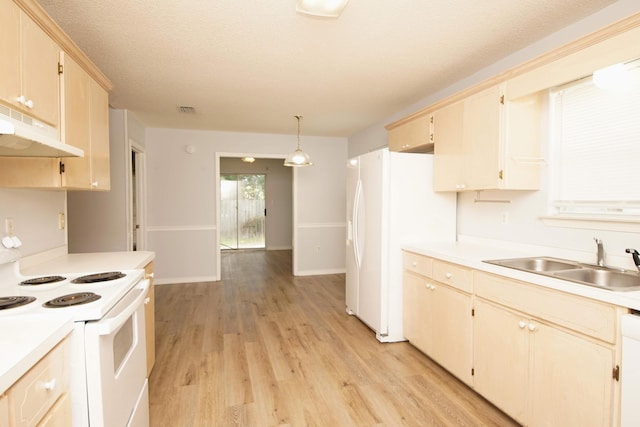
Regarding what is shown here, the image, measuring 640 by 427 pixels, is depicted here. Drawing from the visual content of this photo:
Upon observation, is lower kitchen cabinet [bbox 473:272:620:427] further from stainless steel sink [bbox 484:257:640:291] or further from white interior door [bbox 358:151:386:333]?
white interior door [bbox 358:151:386:333]

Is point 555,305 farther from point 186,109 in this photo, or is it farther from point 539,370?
point 186,109

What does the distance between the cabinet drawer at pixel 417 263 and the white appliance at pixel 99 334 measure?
2.09m

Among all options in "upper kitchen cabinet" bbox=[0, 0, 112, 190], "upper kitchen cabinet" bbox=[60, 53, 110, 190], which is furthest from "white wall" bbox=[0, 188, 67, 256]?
"upper kitchen cabinet" bbox=[60, 53, 110, 190]

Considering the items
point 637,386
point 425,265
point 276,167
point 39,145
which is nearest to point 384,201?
point 425,265

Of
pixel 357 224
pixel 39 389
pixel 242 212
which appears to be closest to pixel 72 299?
pixel 39 389

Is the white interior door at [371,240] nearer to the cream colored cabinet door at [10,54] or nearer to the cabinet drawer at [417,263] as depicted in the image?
the cabinet drawer at [417,263]

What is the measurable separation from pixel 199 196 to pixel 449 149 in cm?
409

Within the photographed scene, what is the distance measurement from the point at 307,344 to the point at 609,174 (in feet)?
8.68

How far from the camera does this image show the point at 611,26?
169 centimetres

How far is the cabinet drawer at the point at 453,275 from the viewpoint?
2332mm

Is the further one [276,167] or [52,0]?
[276,167]

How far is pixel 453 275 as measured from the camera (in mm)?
2480

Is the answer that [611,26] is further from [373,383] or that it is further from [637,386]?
[373,383]

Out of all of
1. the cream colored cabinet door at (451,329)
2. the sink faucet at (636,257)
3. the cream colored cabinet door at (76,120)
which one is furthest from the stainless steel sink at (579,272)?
the cream colored cabinet door at (76,120)
